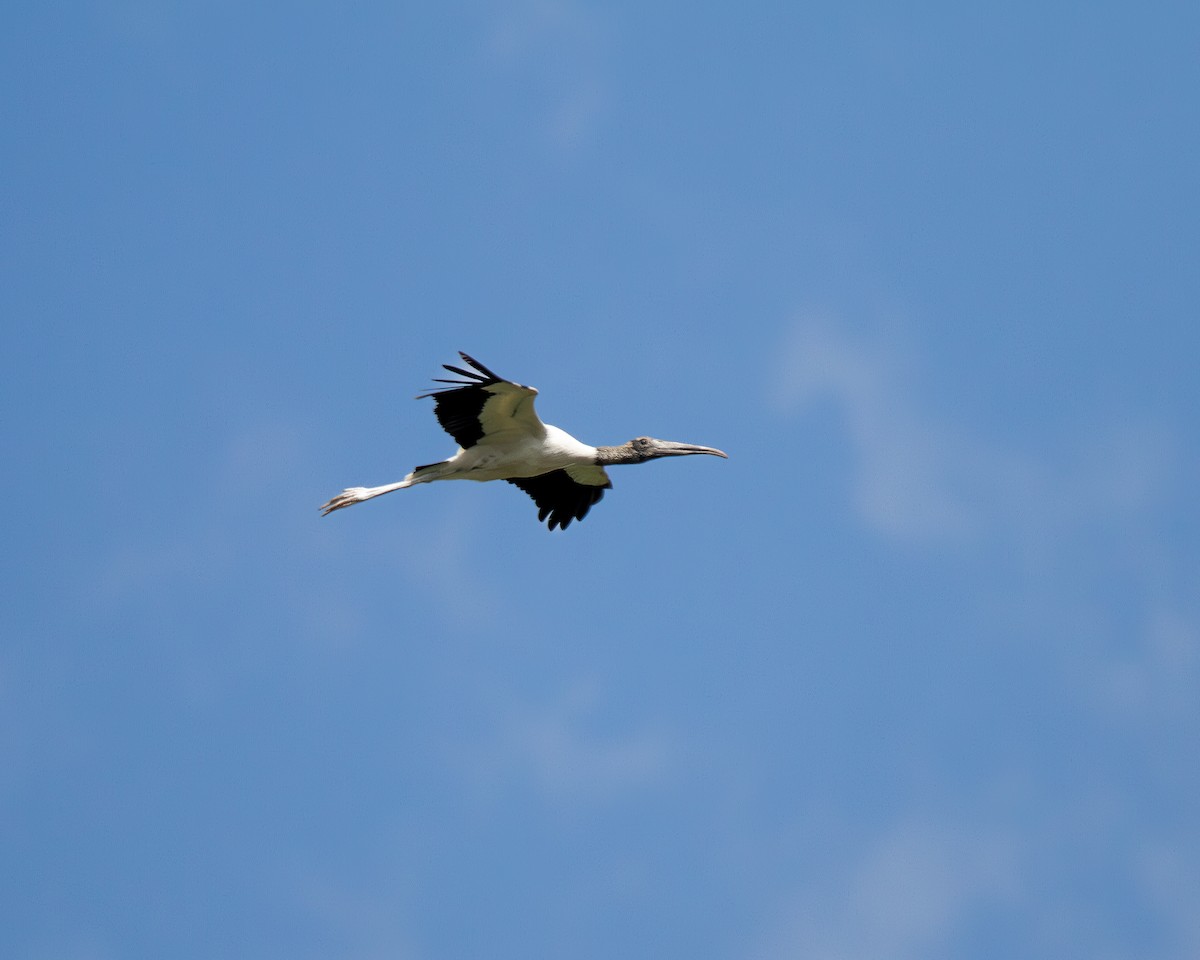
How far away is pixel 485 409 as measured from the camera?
21.9m

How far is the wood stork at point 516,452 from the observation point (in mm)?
21656

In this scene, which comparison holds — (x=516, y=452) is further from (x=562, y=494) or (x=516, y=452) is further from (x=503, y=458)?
(x=562, y=494)

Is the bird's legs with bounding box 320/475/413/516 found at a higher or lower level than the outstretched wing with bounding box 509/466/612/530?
lower

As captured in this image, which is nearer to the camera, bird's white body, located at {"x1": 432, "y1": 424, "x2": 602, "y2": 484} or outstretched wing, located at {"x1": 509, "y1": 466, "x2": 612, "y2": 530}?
bird's white body, located at {"x1": 432, "y1": 424, "x2": 602, "y2": 484}

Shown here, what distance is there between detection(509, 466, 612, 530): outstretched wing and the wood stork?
0.04ft

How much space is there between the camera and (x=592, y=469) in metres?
24.0

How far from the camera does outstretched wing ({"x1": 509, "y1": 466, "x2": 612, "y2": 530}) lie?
24359 mm

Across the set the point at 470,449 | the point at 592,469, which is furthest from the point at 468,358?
the point at 592,469

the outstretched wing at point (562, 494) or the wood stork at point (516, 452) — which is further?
the outstretched wing at point (562, 494)

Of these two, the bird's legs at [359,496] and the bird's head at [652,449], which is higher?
the bird's head at [652,449]

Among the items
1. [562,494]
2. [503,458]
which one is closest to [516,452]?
[503,458]

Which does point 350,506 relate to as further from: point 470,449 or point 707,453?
point 707,453

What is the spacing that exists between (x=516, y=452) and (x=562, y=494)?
203 centimetres

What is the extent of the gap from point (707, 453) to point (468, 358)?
410 cm
